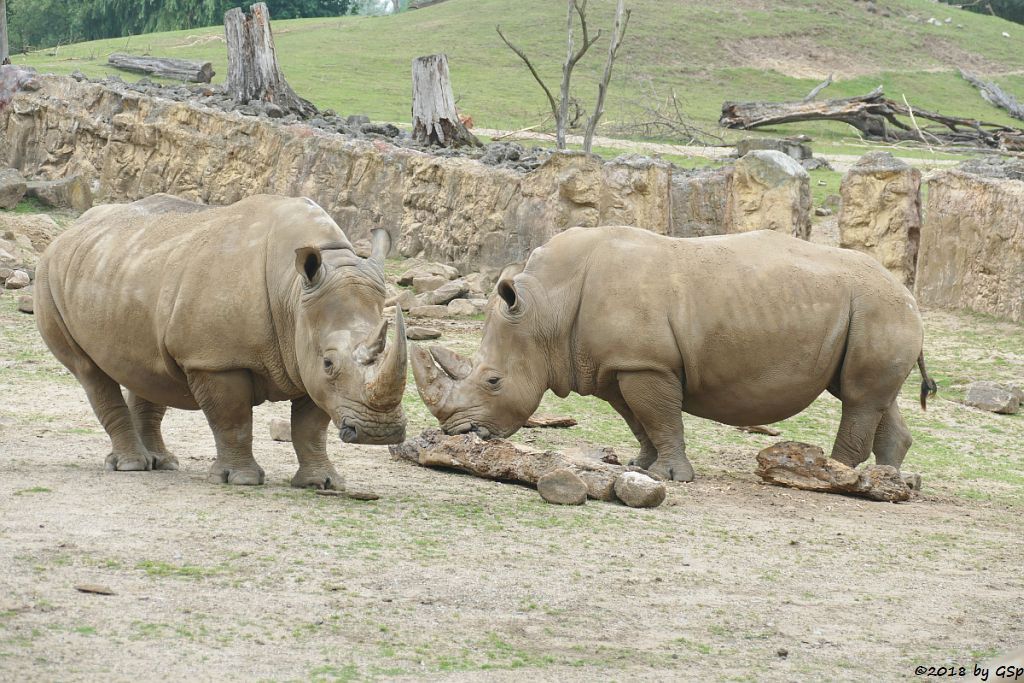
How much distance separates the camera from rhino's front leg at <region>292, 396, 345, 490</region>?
7.45 meters

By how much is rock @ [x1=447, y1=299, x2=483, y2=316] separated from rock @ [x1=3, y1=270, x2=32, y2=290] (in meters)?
4.48

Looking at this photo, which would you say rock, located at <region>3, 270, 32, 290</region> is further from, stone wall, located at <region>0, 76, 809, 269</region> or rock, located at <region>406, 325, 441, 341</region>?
rock, located at <region>406, 325, 441, 341</region>

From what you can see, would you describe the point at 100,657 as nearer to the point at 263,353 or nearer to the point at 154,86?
the point at 263,353

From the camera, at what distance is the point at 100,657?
4555 mm

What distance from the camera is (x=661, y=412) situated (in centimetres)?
865

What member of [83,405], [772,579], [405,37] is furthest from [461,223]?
[405,37]

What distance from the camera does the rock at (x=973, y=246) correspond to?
15188 mm

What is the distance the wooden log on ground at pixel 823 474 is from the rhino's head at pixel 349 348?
2.79 metres

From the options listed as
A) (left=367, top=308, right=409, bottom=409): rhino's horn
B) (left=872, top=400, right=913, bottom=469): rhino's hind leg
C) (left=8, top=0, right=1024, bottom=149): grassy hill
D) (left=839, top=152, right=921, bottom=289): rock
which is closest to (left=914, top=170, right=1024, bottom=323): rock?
(left=839, top=152, right=921, bottom=289): rock

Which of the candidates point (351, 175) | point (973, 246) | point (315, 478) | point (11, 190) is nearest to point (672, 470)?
point (315, 478)

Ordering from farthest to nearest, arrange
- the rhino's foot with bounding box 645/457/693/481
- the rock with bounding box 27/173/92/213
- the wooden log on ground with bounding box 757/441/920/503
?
the rock with bounding box 27/173/92/213, the rhino's foot with bounding box 645/457/693/481, the wooden log on ground with bounding box 757/441/920/503

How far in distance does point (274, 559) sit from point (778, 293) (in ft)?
13.3

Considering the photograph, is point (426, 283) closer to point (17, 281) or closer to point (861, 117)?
point (17, 281)

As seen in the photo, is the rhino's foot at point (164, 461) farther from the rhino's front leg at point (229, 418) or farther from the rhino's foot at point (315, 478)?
the rhino's foot at point (315, 478)
